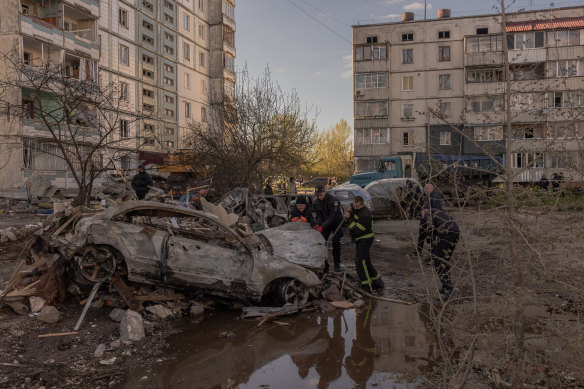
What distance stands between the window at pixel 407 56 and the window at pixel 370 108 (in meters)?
5.22

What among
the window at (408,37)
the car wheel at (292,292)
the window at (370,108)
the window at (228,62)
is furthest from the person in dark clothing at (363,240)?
the window at (228,62)

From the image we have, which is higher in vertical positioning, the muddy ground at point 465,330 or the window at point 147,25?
the window at point 147,25

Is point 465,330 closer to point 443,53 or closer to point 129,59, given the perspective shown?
point 129,59

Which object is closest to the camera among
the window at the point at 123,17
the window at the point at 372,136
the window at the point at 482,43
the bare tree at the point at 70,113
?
the bare tree at the point at 70,113

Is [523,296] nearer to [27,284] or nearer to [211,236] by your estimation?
[211,236]

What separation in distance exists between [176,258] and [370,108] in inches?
1526

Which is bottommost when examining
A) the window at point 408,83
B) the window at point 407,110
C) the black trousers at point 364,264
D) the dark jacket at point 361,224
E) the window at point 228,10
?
the black trousers at point 364,264

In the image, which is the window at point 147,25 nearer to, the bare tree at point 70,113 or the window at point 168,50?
the window at point 168,50

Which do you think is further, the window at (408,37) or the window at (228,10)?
the window at (228,10)

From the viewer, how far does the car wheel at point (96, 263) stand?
236 inches

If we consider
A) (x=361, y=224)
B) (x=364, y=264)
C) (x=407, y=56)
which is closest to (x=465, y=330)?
(x=364, y=264)

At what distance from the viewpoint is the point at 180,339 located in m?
5.49

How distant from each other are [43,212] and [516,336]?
2028cm

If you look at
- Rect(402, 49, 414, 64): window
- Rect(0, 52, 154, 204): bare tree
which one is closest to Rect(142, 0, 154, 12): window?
Rect(0, 52, 154, 204): bare tree
